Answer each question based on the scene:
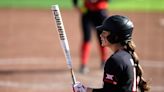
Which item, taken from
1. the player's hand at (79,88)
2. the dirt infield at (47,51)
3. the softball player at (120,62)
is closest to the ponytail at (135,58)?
the softball player at (120,62)

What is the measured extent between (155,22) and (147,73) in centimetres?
647

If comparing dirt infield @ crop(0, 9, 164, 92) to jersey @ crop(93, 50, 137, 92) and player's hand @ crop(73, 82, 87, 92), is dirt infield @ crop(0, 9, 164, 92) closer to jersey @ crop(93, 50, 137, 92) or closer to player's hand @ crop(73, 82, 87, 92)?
player's hand @ crop(73, 82, 87, 92)

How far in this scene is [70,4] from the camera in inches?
739

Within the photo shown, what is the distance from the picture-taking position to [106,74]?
4637mm

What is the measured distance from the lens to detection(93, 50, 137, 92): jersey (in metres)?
4.59

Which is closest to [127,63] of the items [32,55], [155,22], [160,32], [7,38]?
[32,55]

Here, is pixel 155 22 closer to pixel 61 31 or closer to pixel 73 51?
pixel 73 51

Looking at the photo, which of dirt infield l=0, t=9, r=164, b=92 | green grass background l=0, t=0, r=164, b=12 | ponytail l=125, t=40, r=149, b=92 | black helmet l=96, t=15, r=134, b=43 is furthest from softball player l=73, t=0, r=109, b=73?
green grass background l=0, t=0, r=164, b=12

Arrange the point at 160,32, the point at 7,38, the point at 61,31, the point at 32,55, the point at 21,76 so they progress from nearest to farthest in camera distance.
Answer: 1. the point at 61,31
2. the point at 21,76
3. the point at 32,55
4. the point at 7,38
5. the point at 160,32

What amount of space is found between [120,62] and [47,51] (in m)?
7.78

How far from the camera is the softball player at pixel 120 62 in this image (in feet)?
15.1

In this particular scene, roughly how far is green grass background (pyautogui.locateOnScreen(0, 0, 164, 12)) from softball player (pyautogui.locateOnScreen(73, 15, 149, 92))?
13584mm

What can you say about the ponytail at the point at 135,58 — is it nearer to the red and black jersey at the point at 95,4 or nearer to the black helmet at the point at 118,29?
the black helmet at the point at 118,29

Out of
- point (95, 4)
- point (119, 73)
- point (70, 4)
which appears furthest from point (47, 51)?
point (119, 73)
